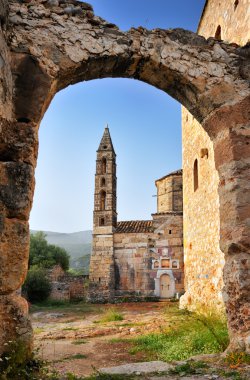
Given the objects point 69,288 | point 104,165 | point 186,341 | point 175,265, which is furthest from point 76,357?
point 104,165

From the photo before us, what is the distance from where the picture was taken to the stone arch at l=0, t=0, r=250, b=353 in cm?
338

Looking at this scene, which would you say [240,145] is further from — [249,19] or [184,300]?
[184,300]

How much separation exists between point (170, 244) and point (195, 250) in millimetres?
10866

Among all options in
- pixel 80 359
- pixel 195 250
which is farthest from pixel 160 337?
pixel 195 250

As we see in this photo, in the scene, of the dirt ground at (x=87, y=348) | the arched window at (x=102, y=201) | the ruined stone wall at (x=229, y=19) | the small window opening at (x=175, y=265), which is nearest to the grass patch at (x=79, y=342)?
the dirt ground at (x=87, y=348)

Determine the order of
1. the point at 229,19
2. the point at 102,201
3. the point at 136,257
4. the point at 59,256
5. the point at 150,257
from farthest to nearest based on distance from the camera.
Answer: the point at 59,256 < the point at 102,201 < the point at 136,257 < the point at 150,257 < the point at 229,19

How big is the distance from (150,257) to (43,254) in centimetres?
1053

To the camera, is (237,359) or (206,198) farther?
(206,198)

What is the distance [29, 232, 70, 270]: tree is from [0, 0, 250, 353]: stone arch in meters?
22.5

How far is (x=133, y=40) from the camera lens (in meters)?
4.45

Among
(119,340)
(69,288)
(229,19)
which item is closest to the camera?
(229,19)

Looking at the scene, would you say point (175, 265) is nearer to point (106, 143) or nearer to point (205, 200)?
point (106, 143)

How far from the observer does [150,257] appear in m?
21.1

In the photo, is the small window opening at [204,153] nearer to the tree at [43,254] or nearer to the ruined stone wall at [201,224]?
the ruined stone wall at [201,224]
